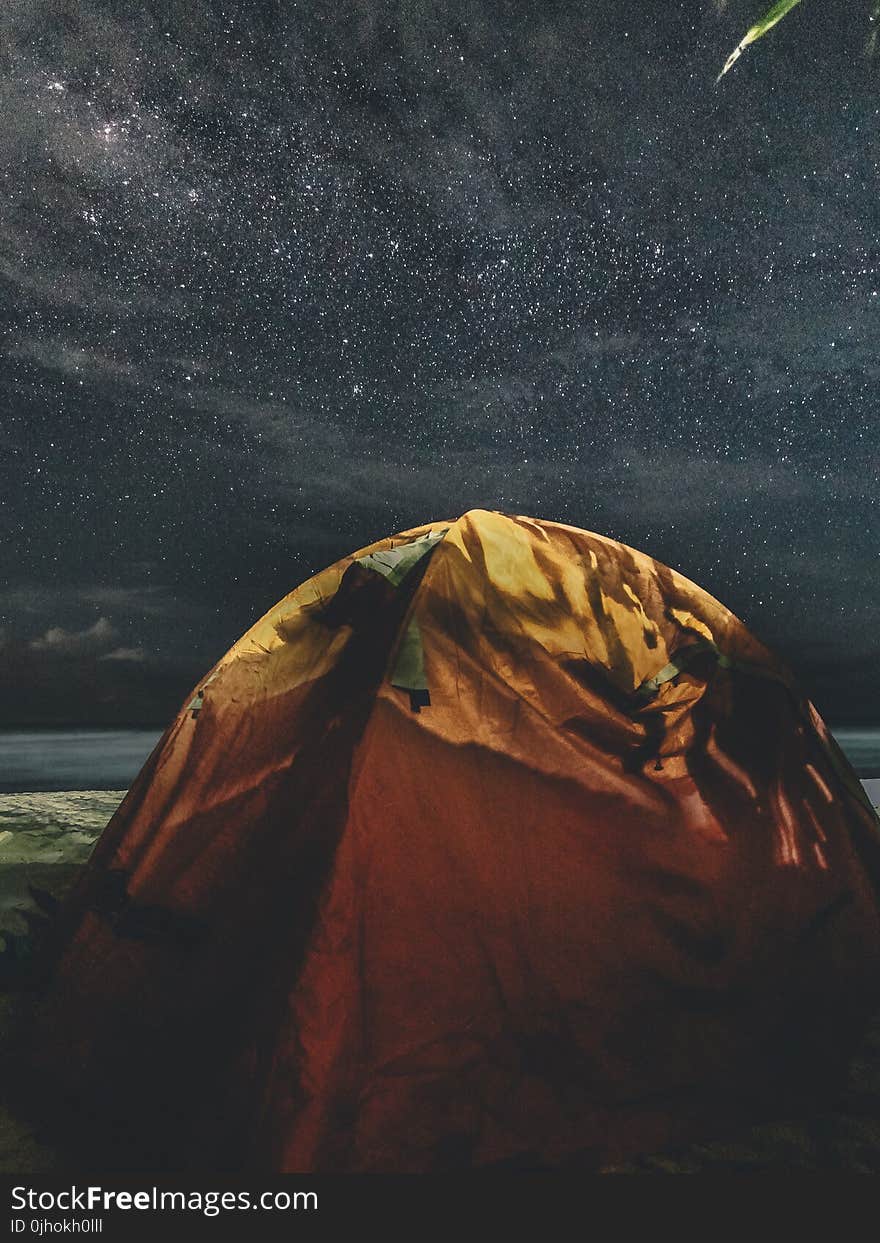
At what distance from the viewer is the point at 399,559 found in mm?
2250

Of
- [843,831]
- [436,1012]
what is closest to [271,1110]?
[436,1012]

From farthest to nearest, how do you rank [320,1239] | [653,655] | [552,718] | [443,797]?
[653,655], [552,718], [443,797], [320,1239]

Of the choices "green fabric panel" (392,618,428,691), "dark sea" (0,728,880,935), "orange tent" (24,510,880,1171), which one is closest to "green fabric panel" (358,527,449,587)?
"orange tent" (24,510,880,1171)

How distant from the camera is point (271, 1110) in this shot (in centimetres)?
166

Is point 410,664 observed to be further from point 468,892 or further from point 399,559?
point 468,892

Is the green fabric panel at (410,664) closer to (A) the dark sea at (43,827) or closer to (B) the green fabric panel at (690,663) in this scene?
(B) the green fabric panel at (690,663)

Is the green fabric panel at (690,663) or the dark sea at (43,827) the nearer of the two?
the green fabric panel at (690,663)

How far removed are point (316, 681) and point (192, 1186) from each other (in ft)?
4.54

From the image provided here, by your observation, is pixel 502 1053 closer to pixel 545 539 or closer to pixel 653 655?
pixel 653 655

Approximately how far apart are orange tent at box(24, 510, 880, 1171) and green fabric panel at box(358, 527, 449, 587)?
→ 1 cm

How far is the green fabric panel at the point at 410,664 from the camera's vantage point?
2004 millimetres

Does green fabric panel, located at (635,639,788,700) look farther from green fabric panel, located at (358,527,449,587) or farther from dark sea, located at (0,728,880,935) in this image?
dark sea, located at (0,728,880,935)

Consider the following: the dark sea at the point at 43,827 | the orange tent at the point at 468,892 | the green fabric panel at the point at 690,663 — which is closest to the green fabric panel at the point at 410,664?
the orange tent at the point at 468,892

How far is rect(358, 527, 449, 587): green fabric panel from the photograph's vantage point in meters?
2.21
